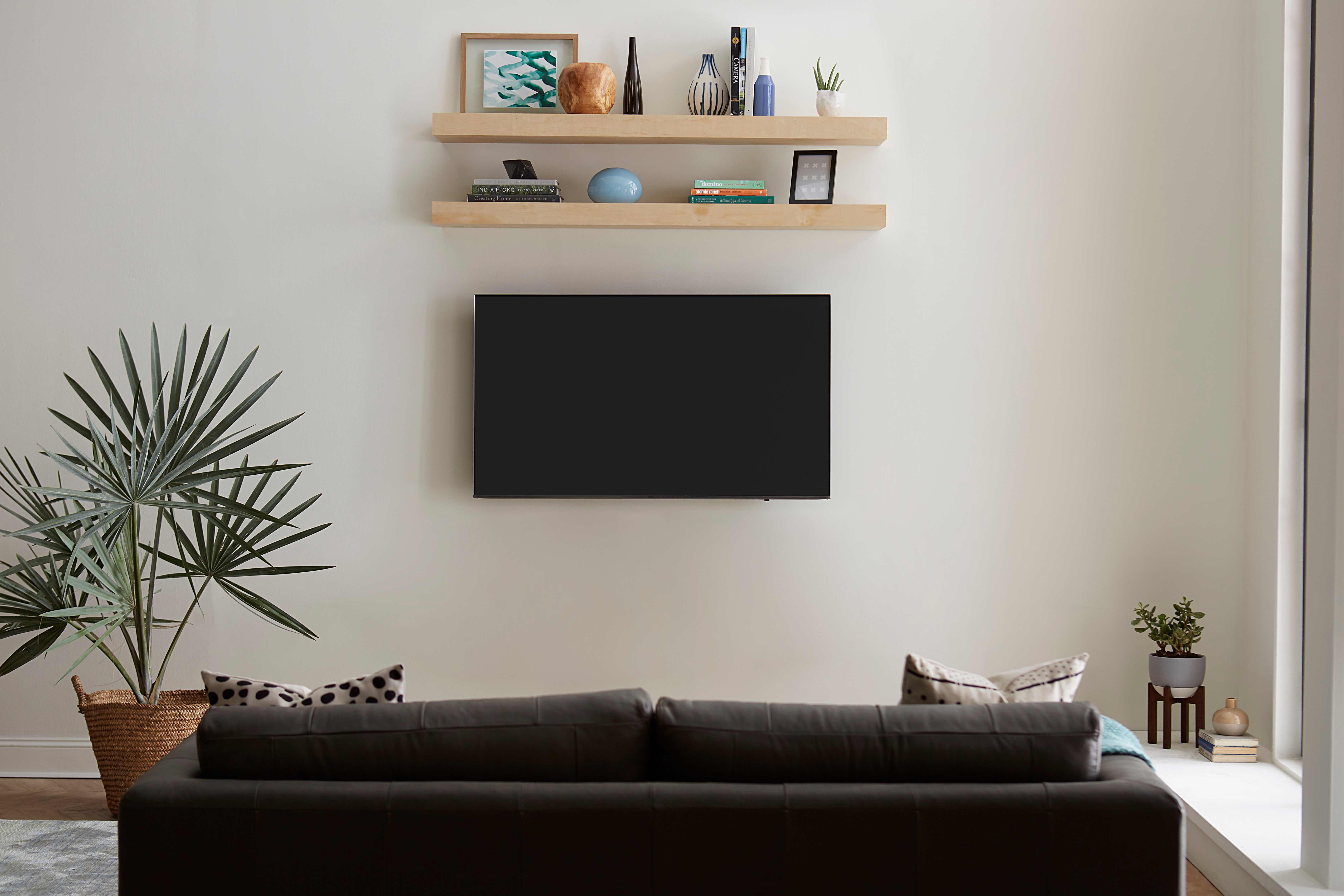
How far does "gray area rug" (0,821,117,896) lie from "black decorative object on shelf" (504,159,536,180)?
255 centimetres

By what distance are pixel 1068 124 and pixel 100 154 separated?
3.71 m

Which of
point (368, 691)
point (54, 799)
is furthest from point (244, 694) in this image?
point (54, 799)

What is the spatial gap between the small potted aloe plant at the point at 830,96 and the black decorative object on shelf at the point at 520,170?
111cm

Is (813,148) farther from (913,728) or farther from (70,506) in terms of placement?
(70,506)

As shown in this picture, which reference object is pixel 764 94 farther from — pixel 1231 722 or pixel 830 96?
pixel 1231 722

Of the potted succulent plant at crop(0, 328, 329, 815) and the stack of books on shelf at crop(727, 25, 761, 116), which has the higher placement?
the stack of books on shelf at crop(727, 25, 761, 116)

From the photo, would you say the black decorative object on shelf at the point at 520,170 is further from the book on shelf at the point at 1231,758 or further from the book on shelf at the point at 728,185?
the book on shelf at the point at 1231,758

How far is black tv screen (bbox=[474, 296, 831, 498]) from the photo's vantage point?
12.3ft

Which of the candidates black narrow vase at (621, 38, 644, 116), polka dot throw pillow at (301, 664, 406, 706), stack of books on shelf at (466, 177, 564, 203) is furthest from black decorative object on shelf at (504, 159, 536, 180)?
polka dot throw pillow at (301, 664, 406, 706)

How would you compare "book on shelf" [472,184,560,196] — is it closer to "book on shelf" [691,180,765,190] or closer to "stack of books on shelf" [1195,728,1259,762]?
"book on shelf" [691,180,765,190]

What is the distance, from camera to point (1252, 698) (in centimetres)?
367

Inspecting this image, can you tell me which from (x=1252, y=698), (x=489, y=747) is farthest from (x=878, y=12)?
(x=489, y=747)

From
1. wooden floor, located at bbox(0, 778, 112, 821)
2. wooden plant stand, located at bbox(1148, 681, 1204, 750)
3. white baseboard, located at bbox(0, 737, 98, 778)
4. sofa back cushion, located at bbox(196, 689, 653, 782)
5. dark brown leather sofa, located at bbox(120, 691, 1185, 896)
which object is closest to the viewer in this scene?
dark brown leather sofa, located at bbox(120, 691, 1185, 896)

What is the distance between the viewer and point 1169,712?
11.6ft
